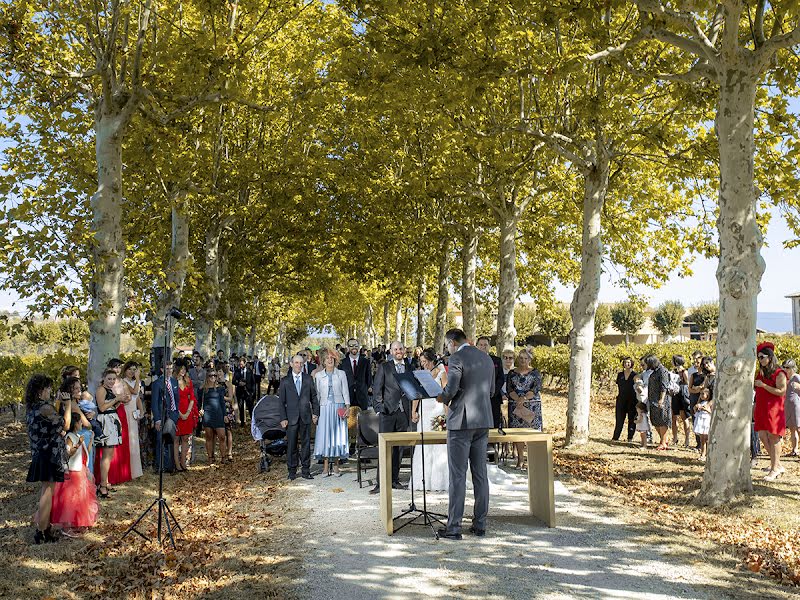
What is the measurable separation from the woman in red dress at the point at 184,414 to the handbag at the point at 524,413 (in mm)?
5813

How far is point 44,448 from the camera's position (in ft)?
26.6

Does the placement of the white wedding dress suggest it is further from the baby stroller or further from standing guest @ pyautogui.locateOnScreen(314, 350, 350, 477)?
the baby stroller

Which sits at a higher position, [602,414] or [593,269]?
[593,269]

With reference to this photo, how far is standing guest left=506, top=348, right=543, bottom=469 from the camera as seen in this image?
40.0 ft

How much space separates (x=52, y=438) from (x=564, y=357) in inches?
1022

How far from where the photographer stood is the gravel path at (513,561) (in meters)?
6.15

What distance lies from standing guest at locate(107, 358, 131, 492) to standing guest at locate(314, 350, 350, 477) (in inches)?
120

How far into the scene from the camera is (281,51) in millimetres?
21594

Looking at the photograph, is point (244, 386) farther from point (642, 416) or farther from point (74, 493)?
point (74, 493)

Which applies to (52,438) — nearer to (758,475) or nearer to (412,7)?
(412,7)

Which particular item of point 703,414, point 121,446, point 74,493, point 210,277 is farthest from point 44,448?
point 210,277

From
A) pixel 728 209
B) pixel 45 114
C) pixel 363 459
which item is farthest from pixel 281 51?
pixel 728 209

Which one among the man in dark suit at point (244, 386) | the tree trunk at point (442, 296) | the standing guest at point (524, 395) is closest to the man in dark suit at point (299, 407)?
the standing guest at point (524, 395)

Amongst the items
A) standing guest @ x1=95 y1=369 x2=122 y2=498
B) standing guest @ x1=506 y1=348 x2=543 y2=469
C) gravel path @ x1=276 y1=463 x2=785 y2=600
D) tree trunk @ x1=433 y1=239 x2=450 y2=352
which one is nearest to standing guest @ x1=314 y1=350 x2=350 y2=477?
standing guest @ x1=506 y1=348 x2=543 y2=469
